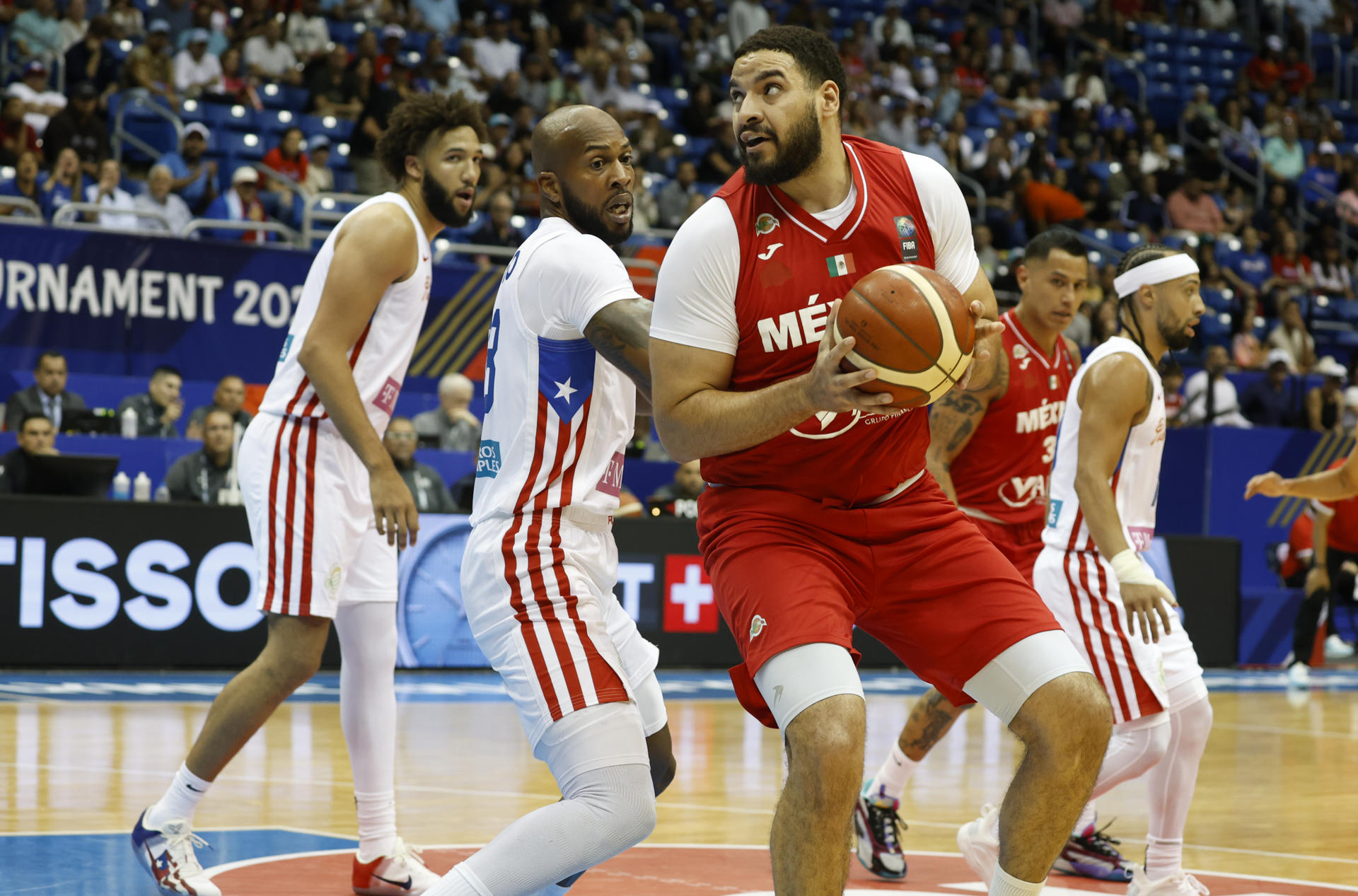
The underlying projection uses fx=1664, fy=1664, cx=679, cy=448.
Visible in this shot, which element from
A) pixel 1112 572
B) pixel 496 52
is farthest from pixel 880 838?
pixel 496 52

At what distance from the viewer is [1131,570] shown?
478 centimetres

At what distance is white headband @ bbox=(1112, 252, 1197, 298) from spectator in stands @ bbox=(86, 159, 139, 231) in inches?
384

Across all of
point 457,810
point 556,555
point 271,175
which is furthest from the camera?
point 271,175

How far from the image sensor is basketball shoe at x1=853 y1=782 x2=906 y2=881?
5.42m

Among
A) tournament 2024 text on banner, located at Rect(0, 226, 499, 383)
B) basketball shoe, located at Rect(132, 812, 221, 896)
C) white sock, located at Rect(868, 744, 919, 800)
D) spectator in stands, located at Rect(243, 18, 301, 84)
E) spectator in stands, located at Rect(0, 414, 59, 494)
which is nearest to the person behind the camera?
basketball shoe, located at Rect(132, 812, 221, 896)

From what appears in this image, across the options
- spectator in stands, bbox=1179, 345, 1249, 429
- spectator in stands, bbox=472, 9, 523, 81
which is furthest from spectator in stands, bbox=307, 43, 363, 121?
spectator in stands, bbox=1179, 345, 1249, 429

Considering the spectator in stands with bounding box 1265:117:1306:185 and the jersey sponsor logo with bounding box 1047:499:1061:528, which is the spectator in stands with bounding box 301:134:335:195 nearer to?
the jersey sponsor logo with bounding box 1047:499:1061:528

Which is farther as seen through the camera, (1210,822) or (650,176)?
(650,176)

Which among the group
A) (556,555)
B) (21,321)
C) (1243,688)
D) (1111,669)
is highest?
(21,321)

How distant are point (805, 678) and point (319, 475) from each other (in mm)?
1940

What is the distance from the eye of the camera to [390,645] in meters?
4.92

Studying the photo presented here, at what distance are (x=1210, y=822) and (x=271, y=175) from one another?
10.3 meters

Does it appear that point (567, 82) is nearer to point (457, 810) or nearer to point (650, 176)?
point (650, 176)

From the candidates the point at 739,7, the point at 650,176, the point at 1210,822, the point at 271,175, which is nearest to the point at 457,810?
the point at 1210,822
